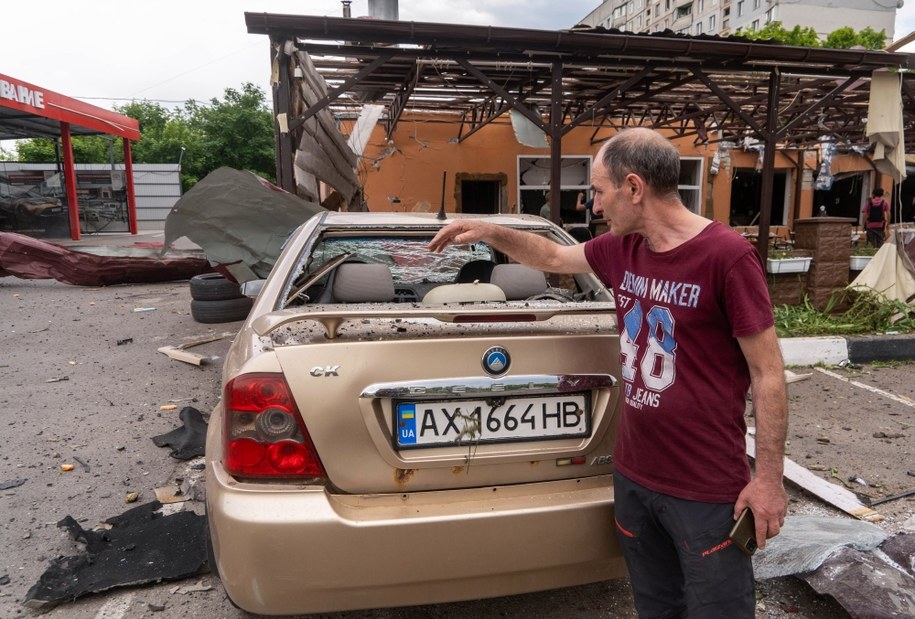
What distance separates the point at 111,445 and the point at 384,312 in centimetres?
312

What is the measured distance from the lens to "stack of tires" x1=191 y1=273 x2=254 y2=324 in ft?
23.6

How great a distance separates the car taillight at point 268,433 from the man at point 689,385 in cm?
93

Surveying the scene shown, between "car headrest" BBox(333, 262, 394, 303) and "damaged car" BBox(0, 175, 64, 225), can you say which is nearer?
"car headrest" BBox(333, 262, 394, 303)

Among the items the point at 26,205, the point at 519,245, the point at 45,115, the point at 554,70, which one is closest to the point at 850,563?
the point at 519,245

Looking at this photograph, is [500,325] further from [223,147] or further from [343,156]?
[223,147]

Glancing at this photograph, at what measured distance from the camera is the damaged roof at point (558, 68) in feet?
21.5

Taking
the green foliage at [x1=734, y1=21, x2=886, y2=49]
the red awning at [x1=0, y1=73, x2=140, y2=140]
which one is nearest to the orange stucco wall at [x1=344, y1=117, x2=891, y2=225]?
the red awning at [x1=0, y1=73, x2=140, y2=140]

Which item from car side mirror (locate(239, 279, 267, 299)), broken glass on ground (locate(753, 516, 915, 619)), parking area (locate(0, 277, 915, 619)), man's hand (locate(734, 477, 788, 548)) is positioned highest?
car side mirror (locate(239, 279, 267, 299))

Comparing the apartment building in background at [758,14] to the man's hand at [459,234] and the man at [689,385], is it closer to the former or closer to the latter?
the man's hand at [459,234]

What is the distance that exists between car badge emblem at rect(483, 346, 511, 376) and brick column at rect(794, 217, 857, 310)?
22.2ft

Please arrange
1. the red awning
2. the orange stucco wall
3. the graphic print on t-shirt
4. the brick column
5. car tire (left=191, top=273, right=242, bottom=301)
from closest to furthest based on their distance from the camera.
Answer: the graphic print on t-shirt → the brick column → car tire (left=191, top=273, right=242, bottom=301) → the orange stucco wall → the red awning

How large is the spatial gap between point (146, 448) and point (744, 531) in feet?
12.0

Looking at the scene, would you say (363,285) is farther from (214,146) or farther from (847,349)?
(214,146)

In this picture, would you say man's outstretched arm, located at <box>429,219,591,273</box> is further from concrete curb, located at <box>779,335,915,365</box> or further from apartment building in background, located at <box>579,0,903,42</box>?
apartment building in background, located at <box>579,0,903,42</box>
